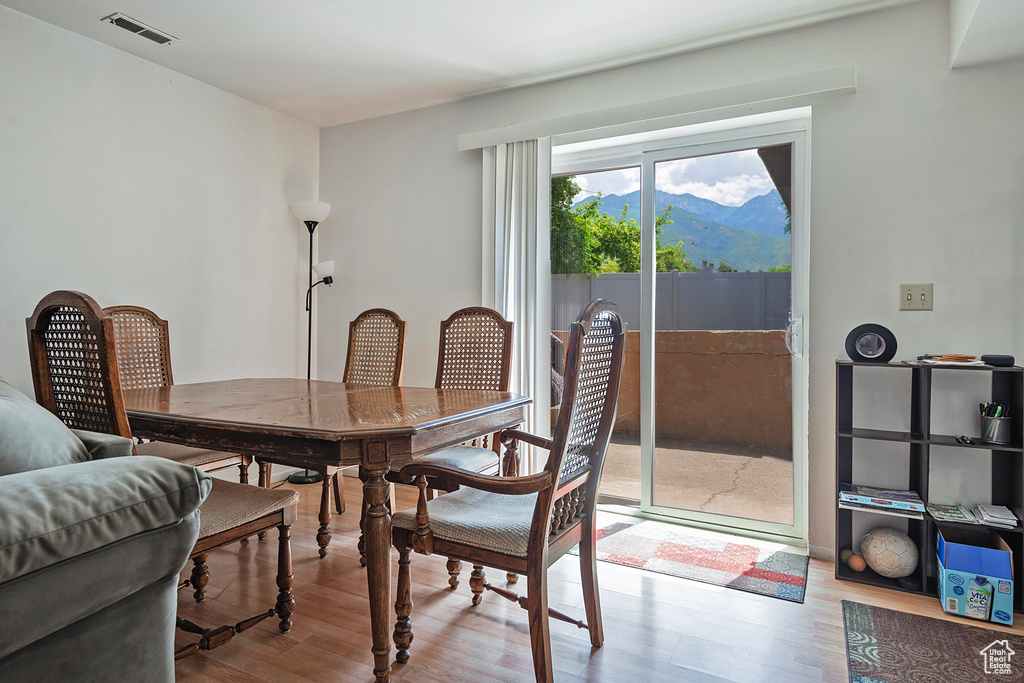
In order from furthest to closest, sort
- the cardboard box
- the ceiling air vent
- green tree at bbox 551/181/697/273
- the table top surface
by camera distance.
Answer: green tree at bbox 551/181/697/273
the ceiling air vent
the cardboard box
the table top surface

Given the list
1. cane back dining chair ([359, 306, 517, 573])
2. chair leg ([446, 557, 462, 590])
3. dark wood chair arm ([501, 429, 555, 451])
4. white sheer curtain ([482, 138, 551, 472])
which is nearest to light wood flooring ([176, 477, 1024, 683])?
chair leg ([446, 557, 462, 590])

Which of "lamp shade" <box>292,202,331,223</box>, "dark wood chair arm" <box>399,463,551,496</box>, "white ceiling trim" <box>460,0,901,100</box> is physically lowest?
"dark wood chair arm" <box>399,463,551,496</box>

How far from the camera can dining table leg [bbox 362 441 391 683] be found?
1549 millimetres

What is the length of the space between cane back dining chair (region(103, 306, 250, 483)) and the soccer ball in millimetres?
2689

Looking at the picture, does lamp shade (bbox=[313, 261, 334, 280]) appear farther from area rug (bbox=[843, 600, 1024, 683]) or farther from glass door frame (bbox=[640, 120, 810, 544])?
area rug (bbox=[843, 600, 1024, 683])

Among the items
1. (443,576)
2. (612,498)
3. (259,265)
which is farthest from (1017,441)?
(259,265)

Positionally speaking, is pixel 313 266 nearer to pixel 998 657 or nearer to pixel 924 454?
pixel 924 454

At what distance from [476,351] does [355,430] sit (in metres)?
1.33

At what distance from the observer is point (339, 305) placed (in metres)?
4.10

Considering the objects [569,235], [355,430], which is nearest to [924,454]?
[569,235]

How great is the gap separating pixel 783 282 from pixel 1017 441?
1125 millimetres

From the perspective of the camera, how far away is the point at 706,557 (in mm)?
2598

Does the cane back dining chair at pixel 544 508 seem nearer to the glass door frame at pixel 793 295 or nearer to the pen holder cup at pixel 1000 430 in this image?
the glass door frame at pixel 793 295

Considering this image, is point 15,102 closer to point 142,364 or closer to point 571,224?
point 142,364
